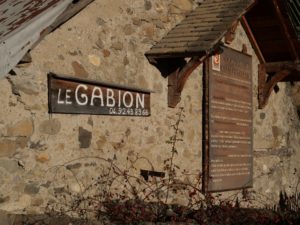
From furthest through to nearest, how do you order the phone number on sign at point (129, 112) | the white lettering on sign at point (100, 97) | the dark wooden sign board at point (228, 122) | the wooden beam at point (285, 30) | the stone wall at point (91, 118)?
the wooden beam at point (285, 30) → the dark wooden sign board at point (228, 122) → the phone number on sign at point (129, 112) → the white lettering on sign at point (100, 97) → the stone wall at point (91, 118)

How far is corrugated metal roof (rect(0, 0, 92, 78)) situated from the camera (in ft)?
15.5

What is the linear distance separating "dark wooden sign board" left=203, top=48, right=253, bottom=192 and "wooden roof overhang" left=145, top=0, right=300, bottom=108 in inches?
19.2

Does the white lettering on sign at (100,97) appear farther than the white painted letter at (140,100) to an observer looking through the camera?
No

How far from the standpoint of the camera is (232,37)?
8.80 m

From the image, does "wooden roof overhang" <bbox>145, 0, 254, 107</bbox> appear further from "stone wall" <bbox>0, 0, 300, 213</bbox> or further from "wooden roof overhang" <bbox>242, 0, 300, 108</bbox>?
"wooden roof overhang" <bbox>242, 0, 300, 108</bbox>

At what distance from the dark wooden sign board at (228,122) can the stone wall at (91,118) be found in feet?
Result: 0.67

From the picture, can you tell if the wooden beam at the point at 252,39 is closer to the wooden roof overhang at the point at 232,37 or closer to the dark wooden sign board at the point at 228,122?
the wooden roof overhang at the point at 232,37

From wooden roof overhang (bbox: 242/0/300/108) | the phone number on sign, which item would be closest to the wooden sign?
the phone number on sign

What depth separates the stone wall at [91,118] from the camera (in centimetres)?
527

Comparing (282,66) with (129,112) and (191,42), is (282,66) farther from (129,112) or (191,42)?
(129,112)

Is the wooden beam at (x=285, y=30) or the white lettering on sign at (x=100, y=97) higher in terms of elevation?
the wooden beam at (x=285, y=30)

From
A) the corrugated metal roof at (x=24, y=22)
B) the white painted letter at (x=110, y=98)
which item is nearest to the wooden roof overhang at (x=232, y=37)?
the white painted letter at (x=110, y=98)

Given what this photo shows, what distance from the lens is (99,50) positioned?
247 inches

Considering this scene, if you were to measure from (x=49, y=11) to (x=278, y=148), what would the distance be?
21.4ft
